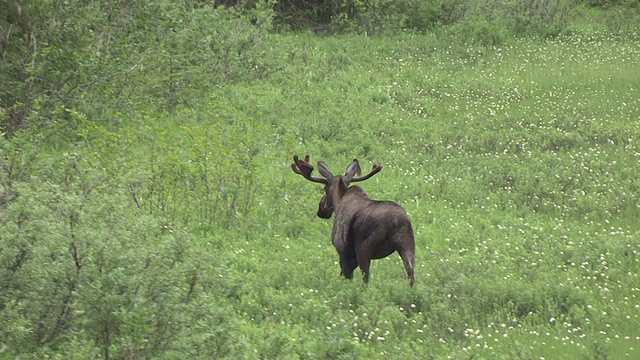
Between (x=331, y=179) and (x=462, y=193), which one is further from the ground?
(x=331, y=179)

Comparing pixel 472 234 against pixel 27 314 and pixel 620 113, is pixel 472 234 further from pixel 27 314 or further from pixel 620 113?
pixel 620 113

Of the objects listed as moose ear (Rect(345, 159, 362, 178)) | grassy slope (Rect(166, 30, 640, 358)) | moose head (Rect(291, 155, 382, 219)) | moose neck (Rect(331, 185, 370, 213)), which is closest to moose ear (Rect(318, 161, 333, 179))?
moose head (Rect(291, 155, 382, 219))

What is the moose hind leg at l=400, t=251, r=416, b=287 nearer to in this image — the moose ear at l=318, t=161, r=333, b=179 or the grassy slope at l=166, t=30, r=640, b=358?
the grassy slope at l=166, t=30, r=640, b=358

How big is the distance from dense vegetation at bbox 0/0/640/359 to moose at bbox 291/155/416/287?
267 millimetres

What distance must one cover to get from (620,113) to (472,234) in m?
8.05

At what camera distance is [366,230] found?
9.98 meters

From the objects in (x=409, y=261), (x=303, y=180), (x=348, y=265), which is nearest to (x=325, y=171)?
(x=348, y=265)

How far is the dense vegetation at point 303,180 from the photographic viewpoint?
7344 mm

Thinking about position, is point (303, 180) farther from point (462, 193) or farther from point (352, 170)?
point (352, 170)

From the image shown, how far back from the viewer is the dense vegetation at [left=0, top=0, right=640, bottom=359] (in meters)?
7.34

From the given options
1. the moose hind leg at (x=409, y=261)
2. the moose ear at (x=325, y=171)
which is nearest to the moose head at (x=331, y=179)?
the moose ear at (x=325, y=171)

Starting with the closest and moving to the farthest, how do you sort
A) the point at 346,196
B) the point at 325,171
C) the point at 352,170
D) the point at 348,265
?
the point at 348,265, the point at 346,196, the point at 352,170, the point at 325,171

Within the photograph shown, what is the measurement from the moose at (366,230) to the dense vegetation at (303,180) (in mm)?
267

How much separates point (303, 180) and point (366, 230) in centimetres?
472
